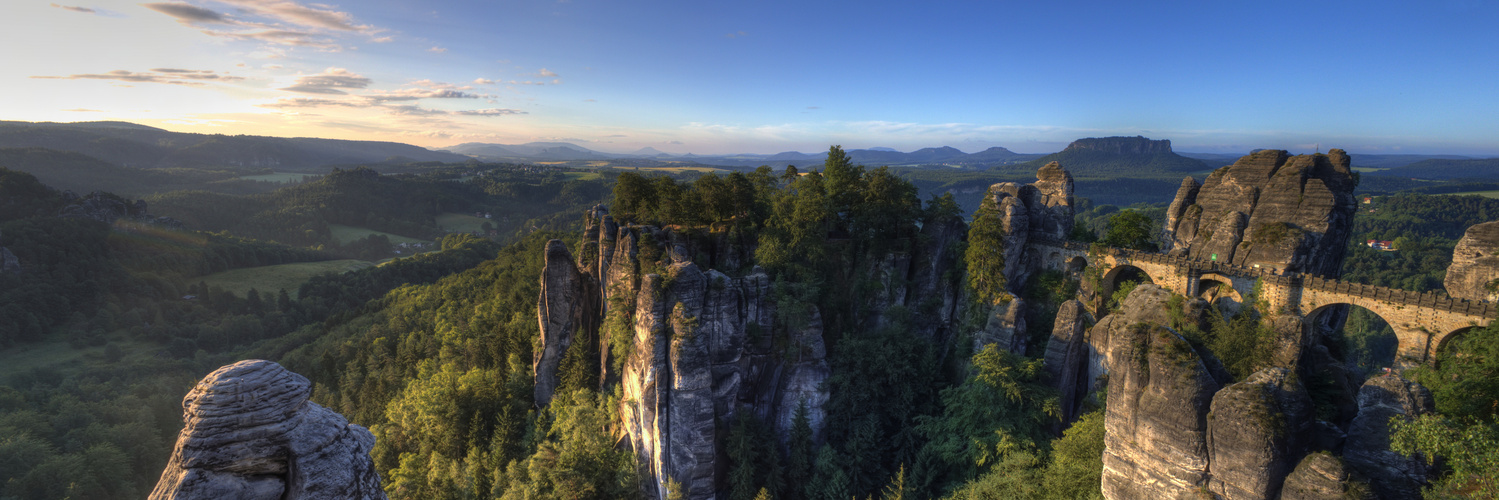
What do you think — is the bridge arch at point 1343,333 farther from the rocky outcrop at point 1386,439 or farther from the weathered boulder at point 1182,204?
the rocky outcrop at point 1386,439

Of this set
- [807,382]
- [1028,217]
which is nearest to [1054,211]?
[1028,217]

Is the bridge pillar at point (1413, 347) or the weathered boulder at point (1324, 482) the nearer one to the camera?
the weathered boulder at point (1324, 482)

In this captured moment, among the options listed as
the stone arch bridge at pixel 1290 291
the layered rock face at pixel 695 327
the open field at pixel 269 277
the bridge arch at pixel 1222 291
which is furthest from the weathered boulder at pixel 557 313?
the open field at pixel 269 277

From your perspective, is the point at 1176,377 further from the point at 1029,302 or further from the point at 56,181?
the point at 56,181

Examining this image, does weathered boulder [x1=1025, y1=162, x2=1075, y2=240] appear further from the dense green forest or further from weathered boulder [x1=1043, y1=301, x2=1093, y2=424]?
weathered boulder [x1=1043, y1=301, x2=1093, y2=424]

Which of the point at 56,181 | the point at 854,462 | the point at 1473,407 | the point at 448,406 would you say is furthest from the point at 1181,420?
the point at 56,181

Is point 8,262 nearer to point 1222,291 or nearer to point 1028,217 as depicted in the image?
point 1028,217

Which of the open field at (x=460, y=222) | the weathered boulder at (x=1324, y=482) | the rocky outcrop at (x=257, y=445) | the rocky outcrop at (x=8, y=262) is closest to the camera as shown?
the rocky outcrop at (x=257, y=445)
